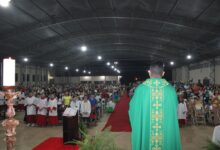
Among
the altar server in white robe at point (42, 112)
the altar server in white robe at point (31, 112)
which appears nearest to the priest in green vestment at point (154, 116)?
the altar server in white robe at point (42, 112)

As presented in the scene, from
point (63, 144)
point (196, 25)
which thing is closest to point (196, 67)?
point (196, 25)

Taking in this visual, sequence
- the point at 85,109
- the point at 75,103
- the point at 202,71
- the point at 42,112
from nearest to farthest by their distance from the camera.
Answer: the point at 85,109
the point at 75,103
the point at 42,112
the point at 202,71

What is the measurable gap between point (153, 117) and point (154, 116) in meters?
0.02

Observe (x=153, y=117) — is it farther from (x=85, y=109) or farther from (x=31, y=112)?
(x=31, y=112)

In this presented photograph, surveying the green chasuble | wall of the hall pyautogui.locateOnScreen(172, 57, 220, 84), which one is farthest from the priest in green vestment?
wall of the hall pyautogui.locateOnScreen(172, 57, 220, 84)

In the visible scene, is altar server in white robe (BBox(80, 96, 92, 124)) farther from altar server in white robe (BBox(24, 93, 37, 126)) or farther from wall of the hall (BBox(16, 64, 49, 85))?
wall of the hall (BBox(16, 64, 49, 85))

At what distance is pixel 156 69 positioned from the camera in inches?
156

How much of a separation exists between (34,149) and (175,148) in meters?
5.43

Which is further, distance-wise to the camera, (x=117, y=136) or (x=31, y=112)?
(x=31, y=112)

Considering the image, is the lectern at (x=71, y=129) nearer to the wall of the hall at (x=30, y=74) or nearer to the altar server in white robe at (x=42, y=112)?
the altar server in white robe at (x=42, y=112)

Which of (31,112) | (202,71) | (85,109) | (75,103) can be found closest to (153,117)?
(85,109)

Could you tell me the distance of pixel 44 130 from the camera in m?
11.5

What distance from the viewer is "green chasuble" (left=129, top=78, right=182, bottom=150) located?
13.0 feet

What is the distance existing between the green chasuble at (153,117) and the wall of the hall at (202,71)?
859 inches
